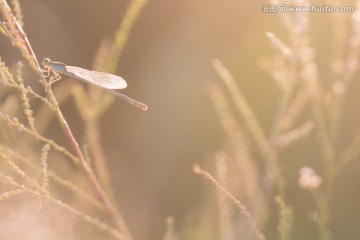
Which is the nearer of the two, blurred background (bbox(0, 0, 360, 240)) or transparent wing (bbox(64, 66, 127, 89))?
transparent wing (bbox(64, 66, 127, 89))

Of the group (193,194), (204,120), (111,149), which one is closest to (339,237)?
(193,194)

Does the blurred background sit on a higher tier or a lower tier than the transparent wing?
higher

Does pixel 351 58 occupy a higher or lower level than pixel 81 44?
lower

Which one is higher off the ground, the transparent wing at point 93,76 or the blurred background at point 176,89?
the blurred background at point 176,89

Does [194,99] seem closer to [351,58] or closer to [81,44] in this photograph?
[81,44]

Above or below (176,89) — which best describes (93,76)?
below

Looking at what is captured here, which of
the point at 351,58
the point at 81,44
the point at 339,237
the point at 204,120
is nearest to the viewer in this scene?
the point at 351,58

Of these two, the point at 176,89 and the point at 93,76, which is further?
the point at 176,89

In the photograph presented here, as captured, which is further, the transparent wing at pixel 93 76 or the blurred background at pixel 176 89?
the blurred background at pixel 176 89
